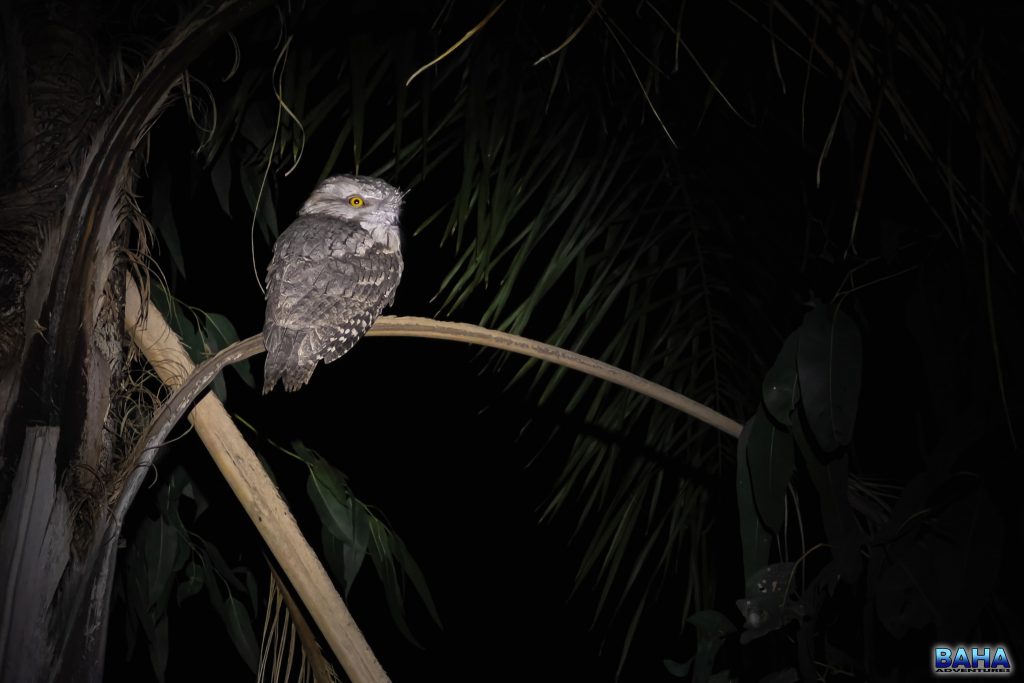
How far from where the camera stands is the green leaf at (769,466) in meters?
1.19

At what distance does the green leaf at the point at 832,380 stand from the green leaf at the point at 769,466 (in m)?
0.08

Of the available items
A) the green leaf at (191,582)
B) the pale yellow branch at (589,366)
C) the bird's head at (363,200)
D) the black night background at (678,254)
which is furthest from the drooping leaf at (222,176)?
the green leaf at (191,582)

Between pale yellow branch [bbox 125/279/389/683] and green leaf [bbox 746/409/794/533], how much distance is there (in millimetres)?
638

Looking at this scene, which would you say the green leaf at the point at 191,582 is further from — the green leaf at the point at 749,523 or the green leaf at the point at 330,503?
the green leaf at the point at 749,523

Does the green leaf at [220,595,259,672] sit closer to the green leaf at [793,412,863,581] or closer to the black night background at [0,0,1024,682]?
the black night background at [0,0,1024,682]

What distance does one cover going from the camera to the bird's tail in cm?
191

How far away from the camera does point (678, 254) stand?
5.57 ft

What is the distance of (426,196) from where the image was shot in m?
3.21

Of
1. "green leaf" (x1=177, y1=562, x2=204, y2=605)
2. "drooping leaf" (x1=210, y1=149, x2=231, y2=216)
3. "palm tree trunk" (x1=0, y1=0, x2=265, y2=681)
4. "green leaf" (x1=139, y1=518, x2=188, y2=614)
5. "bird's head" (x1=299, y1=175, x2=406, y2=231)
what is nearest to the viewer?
"palm tree trunk" (x1=0, y1=0, x2=265, y2=681)

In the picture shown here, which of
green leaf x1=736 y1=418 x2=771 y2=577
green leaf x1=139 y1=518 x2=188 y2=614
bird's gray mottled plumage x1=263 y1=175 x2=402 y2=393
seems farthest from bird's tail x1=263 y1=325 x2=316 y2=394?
green leaf x1=736 y1=418 x2=771 y2=577

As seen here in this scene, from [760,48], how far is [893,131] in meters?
0.40

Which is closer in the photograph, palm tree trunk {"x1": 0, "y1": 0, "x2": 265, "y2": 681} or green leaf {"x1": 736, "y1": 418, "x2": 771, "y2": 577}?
palm tree trunk {"x1": 0, "y1": 0, "x2": 265, "y2": 681}

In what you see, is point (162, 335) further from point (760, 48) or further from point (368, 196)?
point (760, 48)

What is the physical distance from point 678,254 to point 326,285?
927mm
